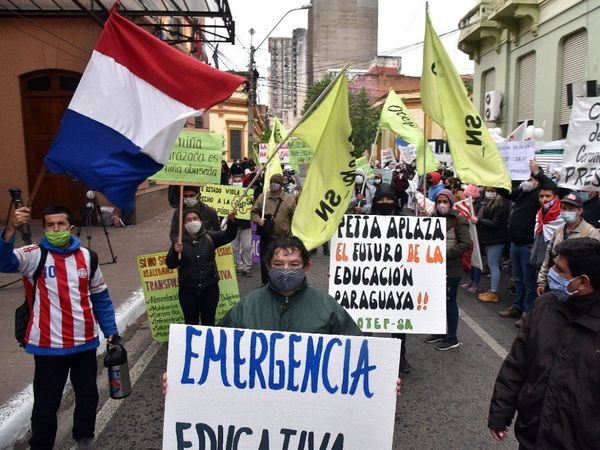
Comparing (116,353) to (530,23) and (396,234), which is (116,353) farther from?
(530,23)

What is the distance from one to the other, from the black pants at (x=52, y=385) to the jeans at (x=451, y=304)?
3713mm

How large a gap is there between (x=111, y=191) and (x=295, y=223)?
1.71 m

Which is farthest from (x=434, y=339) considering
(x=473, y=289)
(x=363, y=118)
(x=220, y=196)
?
(x=363, y=118)

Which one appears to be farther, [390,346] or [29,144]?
[29,144]

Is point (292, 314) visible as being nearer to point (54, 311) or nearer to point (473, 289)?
point (54, 311)

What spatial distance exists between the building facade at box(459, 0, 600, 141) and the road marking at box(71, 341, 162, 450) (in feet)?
32.5

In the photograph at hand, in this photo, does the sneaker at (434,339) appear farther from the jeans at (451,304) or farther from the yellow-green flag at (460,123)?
the yellow-green flag at (460,123)

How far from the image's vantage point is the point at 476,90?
23391 millimetres

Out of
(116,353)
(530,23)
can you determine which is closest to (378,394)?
(116,353)

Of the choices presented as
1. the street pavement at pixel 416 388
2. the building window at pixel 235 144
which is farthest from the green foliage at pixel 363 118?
the street pavement at pixel 416 388

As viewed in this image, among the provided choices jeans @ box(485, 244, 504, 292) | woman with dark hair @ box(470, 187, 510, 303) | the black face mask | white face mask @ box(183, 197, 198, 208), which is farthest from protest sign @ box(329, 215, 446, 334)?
jeans @ box(485, 244, 504, 292)

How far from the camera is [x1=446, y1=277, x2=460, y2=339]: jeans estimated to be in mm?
5813

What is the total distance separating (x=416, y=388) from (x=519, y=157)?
391 cm

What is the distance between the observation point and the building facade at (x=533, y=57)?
1450 cm
